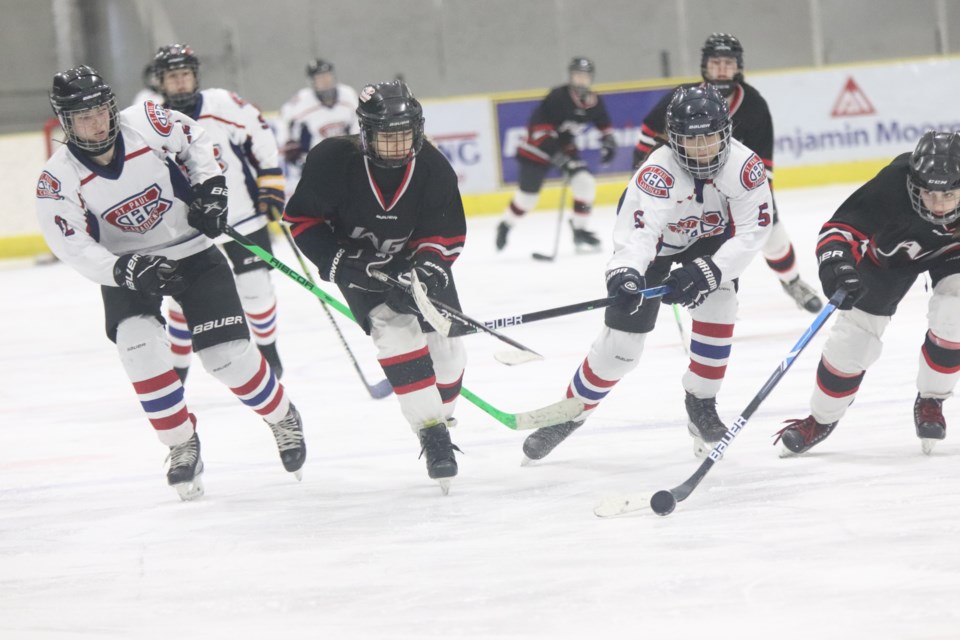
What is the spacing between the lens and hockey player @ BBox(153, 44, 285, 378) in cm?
430

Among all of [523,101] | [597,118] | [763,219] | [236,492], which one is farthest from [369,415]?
[523,101]

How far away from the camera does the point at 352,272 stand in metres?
2.97

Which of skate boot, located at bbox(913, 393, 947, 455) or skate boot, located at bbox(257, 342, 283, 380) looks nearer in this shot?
skate boot, located at bbox(913, 393, 947, 455)

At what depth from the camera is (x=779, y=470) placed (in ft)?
9.91

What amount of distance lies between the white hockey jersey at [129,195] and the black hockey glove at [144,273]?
0.11 feet

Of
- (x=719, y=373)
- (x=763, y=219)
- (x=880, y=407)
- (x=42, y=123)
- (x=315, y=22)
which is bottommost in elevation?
(x=880, y=407)

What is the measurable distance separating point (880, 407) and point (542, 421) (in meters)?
1.11

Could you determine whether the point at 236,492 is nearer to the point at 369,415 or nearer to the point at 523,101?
the point at 369,415

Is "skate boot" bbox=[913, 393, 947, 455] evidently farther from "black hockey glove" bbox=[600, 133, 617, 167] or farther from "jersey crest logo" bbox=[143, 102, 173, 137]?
"black hockey glove" bbox=[600, 133, 617, 167]

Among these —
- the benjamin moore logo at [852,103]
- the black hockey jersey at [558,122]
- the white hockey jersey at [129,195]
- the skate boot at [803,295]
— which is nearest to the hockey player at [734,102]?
the skate boot at [803,295]

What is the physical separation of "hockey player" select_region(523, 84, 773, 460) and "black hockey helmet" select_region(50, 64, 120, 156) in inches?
51.3

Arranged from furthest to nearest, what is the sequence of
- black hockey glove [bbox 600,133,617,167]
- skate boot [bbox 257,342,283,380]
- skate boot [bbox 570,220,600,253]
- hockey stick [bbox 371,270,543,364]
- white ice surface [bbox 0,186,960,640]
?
black hockey glove [bbox 600,133,617,167]
skate boot [bbox 570,220,600,253]
skate boot [bbox 257,342,283,380]
hockey stick [bbox 371,270,543,364]
white ice surface [bbox 0,186,960,640]

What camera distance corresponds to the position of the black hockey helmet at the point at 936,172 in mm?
2680

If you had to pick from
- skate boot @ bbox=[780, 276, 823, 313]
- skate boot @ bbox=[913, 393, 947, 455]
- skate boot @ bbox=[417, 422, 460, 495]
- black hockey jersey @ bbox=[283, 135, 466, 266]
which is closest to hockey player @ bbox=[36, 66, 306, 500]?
black hockey jersey @ bbox=[283, 135, 466, 266]
